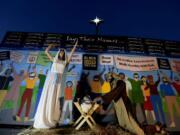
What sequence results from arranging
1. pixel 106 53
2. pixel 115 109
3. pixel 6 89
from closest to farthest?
pixel 115 109
pixel 6 89
pixel 106 53

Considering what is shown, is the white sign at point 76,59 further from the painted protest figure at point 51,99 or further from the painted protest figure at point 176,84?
the painted protest figure at point 176,84

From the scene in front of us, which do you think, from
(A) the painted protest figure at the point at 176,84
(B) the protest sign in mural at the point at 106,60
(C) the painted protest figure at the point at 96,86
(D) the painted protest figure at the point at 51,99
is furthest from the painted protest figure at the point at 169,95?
(D) the painted protest figure at the point at 51,99

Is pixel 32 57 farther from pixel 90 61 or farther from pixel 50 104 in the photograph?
pixel 50 104

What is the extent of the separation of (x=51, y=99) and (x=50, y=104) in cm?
13

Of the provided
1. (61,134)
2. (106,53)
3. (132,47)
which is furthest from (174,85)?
(61,134)

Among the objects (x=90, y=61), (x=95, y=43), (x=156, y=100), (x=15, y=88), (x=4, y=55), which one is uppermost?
(x=95, y=43)

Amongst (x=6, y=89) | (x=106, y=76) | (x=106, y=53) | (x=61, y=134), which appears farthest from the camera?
(x=106, y=53)

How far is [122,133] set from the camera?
5.39 metres

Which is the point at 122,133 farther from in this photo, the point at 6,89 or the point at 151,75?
the point at 6,89

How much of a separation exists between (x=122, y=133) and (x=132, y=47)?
11.9ft

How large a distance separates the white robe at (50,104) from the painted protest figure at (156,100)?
2.89 m

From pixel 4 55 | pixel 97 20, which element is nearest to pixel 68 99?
pixel 4 55

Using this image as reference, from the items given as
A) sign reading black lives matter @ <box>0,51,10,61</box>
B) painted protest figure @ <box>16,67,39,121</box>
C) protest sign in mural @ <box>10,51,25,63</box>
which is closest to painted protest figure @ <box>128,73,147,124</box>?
painted protest figure @ <box>16,67,39,121</box>

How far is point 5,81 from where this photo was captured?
687 cm
